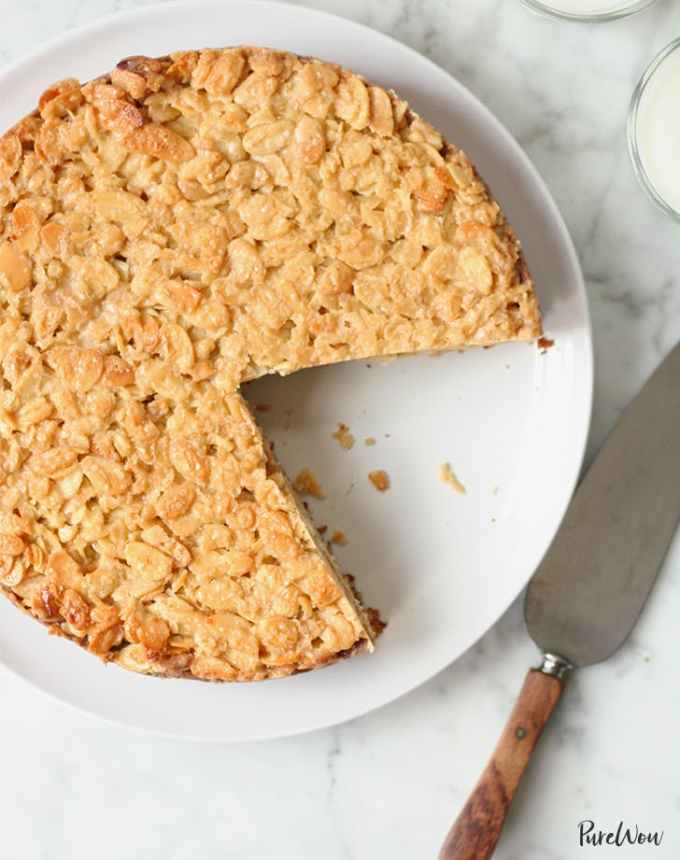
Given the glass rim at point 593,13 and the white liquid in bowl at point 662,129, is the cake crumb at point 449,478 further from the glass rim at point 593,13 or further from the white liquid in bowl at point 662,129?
the glass rim at point 593,13

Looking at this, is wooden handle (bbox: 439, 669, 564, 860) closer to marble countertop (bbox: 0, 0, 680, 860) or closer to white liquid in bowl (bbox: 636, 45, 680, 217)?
marble countertop (bbox: 0, 0, 680, 860)

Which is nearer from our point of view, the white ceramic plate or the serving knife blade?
the white ceramic plate

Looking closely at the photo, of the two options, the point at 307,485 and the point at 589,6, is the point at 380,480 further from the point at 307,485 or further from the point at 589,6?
the point at 589,6

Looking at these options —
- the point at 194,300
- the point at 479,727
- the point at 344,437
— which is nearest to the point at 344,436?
the point at 344,437

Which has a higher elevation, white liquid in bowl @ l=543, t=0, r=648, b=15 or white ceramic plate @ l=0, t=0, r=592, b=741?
white liquid in bowl @ l=543, t=0, r=648, b=15

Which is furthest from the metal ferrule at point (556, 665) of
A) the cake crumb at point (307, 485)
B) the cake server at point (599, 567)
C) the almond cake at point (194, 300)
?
the cake crumb at point (307, 485)

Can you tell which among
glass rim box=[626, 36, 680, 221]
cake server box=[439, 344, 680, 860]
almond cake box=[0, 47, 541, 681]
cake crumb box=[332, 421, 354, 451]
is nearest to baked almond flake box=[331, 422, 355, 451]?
cake crumb box=[332, 421, 354, 451]
